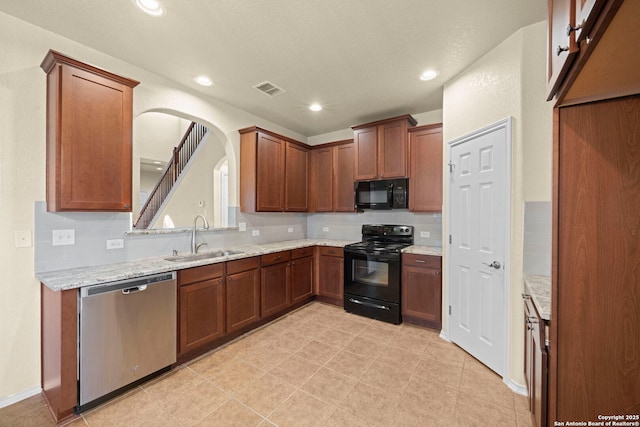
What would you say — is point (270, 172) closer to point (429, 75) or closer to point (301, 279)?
point (301, 279)

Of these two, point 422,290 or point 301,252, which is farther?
point 301,252

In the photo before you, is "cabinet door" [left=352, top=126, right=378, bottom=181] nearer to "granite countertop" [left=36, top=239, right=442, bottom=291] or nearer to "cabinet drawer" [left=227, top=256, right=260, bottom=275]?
"cabinet drawer" [left=227, top=256, right=260, bottom=275]

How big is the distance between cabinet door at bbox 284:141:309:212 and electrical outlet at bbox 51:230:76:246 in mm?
2400

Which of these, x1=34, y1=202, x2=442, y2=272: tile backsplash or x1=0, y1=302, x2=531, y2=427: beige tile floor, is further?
x1=34, y1=202, x2=442, y2=272: tile backsplash

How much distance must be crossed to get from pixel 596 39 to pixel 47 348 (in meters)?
3.46

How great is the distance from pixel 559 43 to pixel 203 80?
117 inches

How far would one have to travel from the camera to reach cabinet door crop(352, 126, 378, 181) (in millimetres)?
3779

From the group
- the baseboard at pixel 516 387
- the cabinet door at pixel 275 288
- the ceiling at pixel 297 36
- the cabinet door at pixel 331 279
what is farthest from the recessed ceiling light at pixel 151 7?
the baseboard at pixel 516 387

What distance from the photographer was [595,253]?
115 cm

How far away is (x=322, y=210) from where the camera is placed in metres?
4.39

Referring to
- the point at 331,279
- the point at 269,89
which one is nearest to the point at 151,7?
the point at 269,89

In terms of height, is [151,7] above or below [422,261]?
above

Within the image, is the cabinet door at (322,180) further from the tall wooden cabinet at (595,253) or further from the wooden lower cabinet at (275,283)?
the tall wooden cabinet at (595,253)

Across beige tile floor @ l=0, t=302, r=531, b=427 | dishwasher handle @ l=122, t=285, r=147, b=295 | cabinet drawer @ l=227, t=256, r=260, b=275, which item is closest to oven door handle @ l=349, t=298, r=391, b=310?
beige tile floor @ l=0, t=302, r=531, b=427
